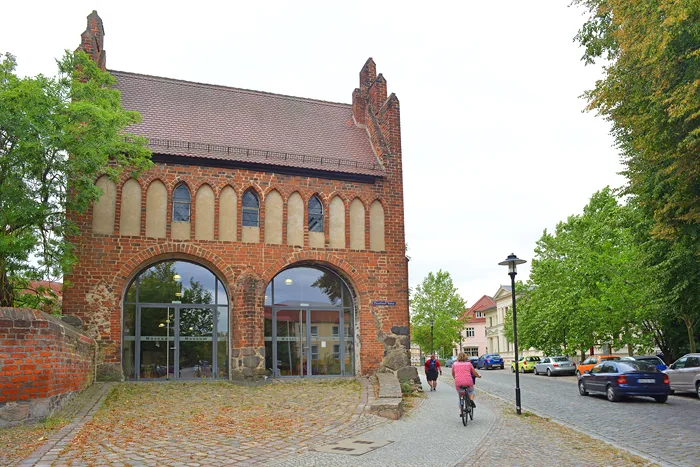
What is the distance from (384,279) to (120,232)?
9.32m

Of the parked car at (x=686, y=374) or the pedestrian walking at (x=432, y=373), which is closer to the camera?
the parked car at (x=686, y=374)

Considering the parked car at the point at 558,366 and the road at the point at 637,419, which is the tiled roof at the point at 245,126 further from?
the parked car at the point at 558,366

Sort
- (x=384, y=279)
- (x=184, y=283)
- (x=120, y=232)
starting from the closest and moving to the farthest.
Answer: (x=120, y=232)
(x=184, y=283)
(x=384, y=279)

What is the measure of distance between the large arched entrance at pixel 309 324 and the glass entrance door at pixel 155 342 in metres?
3.26

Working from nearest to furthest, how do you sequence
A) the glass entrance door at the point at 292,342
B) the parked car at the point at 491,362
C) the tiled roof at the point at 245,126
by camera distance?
the glass entrance door at the point at 292,342, the tiled roof at the point at 245,126, the parked car at the point at 491,362

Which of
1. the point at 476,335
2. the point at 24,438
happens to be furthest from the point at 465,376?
the point at 476,335

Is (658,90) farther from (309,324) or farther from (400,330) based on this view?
(309,324)

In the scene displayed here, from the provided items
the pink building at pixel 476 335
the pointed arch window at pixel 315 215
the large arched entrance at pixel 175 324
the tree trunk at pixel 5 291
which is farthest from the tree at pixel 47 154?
the pink building at pixel 476 335

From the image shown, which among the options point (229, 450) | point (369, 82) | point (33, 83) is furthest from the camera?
point (369, 82)

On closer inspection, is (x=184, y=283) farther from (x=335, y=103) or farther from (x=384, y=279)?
(x=335, y=103)

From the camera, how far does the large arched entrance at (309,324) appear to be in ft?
71.1

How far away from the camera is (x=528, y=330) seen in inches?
1790

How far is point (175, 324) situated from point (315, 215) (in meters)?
6.21

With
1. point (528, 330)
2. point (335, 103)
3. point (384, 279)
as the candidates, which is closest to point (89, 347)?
point (384, 279)
